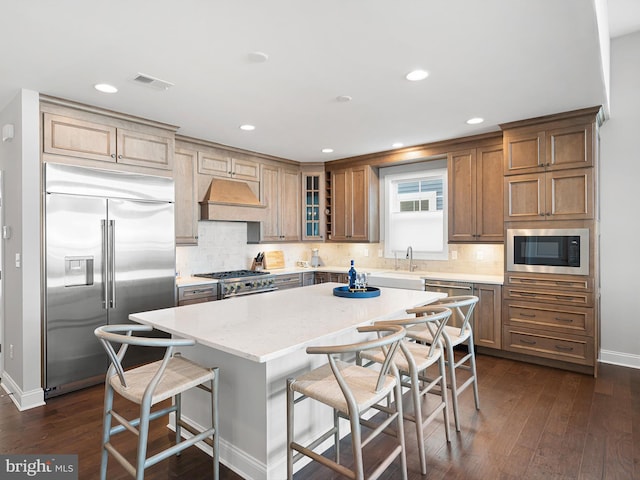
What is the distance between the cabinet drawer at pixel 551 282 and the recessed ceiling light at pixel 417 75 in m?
2.45

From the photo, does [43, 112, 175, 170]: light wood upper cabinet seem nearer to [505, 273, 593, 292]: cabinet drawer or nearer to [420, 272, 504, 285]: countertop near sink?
[420, 272, 504, 285]: countertop near sink

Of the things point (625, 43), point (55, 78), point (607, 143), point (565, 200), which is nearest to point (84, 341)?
point (55, 78)

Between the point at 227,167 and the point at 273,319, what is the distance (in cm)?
321

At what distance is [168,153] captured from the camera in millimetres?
4023

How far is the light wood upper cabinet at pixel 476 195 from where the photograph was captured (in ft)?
14.4

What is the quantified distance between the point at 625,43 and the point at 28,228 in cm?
610

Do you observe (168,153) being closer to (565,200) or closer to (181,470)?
(181,470)

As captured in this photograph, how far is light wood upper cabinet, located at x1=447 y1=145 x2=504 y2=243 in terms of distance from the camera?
439 centimetres

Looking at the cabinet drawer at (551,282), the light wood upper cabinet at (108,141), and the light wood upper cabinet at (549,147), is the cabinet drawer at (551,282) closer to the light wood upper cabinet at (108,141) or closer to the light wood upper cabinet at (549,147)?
the light wood upper cabinet at (549,147)

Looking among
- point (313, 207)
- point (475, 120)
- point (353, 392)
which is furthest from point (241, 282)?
point (475, 120)

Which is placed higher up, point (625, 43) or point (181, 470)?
point (625, 43)

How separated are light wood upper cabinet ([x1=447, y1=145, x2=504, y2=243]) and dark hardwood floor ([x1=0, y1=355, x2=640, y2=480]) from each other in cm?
179

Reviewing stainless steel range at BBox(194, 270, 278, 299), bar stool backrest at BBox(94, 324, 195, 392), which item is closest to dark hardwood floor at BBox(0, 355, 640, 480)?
bar stool backrest at BBox(94, 324, 195, 392)

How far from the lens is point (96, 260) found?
11.3ft
